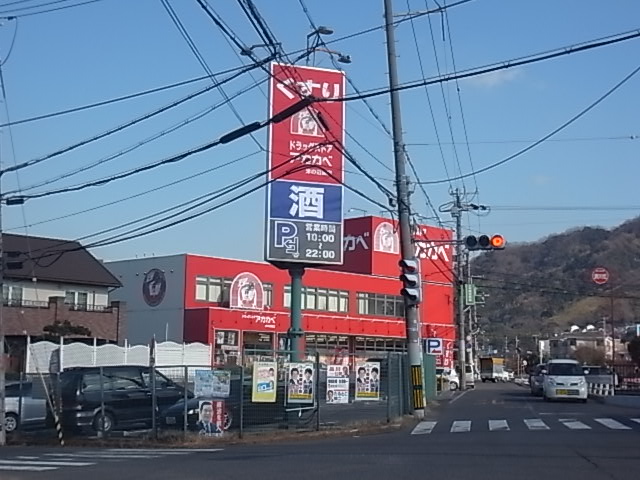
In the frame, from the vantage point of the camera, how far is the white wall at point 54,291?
5622 cm

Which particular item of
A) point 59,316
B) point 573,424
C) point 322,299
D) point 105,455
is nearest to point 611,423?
point 573,424

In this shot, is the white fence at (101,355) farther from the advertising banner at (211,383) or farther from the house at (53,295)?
the advertising banner at (211,383)

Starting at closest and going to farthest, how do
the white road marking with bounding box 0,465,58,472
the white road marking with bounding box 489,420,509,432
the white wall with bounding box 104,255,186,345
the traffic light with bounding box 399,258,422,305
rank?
the white road marking with bounding box 0,465,58,472 → the white road marking with bounding box 489,420,509,432 → the traffic light with bounding box 399,258,422,305 → the white wall with bounding box 104,255,186,345

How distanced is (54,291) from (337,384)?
35.4 metres

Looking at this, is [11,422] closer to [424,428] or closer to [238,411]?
[238,411]

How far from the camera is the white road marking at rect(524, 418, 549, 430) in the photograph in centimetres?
2570

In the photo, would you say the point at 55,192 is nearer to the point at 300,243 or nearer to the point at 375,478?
the point at 300,243

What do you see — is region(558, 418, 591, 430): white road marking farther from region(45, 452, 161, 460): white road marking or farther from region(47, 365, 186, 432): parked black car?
region(45, 452, 161, 460): white road marking

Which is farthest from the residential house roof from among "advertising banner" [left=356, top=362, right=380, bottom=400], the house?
"advertising banner" [left=356, top=362, right=380, bottom=400]

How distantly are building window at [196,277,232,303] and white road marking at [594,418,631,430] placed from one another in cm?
4024

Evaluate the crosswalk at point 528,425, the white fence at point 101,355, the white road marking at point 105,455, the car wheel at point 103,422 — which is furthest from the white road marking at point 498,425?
the white fence at point 101,355

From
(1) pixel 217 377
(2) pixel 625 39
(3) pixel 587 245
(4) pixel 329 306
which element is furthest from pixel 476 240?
(3) pixel 587 245

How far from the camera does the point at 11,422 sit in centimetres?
2822

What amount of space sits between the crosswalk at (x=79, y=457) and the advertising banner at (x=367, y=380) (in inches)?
203
